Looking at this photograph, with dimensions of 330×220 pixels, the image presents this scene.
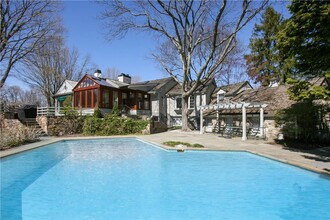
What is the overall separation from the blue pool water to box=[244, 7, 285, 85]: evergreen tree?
25265 mm

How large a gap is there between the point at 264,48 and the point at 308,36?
84.2ft

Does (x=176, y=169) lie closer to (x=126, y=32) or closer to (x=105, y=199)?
(x=105, y=199)

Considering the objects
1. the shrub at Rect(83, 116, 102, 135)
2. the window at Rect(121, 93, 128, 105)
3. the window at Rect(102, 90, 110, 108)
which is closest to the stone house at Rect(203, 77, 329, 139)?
the window at Rect(121, 93, 128, 105)

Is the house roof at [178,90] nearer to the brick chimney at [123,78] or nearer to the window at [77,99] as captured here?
the brick chimney at [123,78]

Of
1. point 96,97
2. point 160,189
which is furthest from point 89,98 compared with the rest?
point 160,189

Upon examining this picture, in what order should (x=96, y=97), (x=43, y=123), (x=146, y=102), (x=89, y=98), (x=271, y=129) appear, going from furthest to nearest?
1. (x=146, y=102)
2. (x=89, y=98)
3. (x=96, y=97)
4. (x=43, y=123)
5. (x=271, y=129)

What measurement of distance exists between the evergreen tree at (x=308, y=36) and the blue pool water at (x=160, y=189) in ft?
15.4

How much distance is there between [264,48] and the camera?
3244 cm

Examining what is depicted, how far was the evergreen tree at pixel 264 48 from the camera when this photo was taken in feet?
103

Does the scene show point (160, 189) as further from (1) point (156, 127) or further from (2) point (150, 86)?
(2) point (150, 86)

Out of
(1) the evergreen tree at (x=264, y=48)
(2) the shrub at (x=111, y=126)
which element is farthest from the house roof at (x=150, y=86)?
(1) the evergreen tree at (x=264, y=48)

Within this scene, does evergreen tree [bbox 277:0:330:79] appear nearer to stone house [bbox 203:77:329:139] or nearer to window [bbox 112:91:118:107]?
stone house [bbox 203:77:329:139]

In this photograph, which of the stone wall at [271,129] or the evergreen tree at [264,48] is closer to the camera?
the stone wall at [271,129]

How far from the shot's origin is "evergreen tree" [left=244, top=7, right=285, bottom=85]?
3127 centimetres
